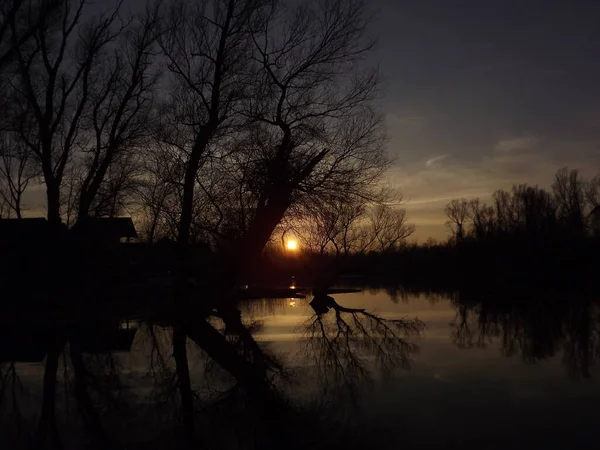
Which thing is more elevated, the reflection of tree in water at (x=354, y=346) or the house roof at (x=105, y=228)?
the house roof at (x=105, y=228)

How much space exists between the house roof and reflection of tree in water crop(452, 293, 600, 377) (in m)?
21.1

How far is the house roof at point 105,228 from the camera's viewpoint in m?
33.8

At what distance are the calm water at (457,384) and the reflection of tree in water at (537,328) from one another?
1.2 inches

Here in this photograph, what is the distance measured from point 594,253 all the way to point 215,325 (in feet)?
114

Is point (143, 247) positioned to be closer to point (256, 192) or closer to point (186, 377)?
point (256, 192)

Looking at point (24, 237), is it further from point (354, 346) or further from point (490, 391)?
point (490, 391)

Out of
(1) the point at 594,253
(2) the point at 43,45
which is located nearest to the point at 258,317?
(2) the point at 43,45

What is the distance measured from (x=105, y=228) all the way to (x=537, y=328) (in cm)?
3242

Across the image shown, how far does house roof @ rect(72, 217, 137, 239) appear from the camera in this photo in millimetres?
33812

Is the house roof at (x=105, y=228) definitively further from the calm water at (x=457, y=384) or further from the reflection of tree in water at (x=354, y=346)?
the calm water at (x=457, y=384)

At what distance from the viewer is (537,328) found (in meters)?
15.8

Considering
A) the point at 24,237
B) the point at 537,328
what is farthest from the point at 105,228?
the point at 537,328

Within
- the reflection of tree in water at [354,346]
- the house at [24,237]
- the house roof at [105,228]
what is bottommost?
the reflection of tree in water at [354,346]

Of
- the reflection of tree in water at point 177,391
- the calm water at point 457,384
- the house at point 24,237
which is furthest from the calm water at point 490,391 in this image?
the house at point 24,237
